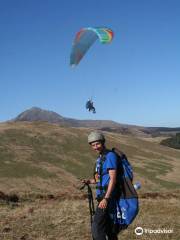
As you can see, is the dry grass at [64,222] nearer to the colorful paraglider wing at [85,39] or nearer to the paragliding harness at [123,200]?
the paragliding harness at [123,200]

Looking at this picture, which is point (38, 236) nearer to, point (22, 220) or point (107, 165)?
point (22, 220)

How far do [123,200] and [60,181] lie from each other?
159 ft

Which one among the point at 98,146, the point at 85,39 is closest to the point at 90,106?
the point at 85,39

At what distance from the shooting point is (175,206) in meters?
17.4

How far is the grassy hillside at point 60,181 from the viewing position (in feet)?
43.9

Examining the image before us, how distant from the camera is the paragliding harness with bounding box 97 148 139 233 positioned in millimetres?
8891

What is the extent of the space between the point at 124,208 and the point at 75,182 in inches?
1900

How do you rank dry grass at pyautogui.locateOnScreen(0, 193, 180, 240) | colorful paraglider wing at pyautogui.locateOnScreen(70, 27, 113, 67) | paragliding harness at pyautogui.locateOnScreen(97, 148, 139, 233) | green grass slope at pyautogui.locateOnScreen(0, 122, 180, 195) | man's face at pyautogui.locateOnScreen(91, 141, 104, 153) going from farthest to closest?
1. green grass slope at pyautogui.locateOnScreen(0, 122, 180, 195)
2. colorful paraglider wing at pyautogui.locateOnScreen(70, 27, 113, 67)
3. dry grass at pyautogui.locateOnScreen(0, 193, 180, 240)
4. man's face at pyautogui.locateOnScreen(91, 141, 104, 153)
5. paragliding harness at pyautogui.locateOnScreen(97, 148, 139, 233)

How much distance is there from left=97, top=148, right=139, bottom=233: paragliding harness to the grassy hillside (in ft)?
10.8

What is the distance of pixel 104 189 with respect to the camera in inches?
359

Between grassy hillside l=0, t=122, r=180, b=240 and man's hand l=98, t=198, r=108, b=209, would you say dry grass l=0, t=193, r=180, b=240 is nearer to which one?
grassy hillside l=0, t=122, r=180, b=240

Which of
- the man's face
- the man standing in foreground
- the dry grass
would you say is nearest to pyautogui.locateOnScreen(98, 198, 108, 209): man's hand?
the man standing in foreground

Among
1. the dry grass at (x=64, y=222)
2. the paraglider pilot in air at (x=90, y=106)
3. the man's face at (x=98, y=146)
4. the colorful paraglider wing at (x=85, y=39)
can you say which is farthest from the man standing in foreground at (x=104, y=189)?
the paraglider pilot in air at (x=90, y=106)

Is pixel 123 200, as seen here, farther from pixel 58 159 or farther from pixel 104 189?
pixel 58 159
